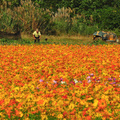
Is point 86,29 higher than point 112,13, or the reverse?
point 112,13

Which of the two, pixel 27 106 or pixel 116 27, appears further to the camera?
pixel 116 27

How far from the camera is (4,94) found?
381 cm

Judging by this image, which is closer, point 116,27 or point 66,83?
point 66,83

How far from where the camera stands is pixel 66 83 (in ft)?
14.2

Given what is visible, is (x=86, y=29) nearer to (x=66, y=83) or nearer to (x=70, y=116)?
(x=66, y=83)

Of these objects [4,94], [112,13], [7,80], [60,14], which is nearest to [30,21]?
[60,14]

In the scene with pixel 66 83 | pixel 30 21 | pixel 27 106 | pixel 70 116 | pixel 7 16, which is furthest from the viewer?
pixel 30 21

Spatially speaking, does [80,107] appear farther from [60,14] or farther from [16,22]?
[60,14]

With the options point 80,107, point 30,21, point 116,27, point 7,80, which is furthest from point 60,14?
point 80,107

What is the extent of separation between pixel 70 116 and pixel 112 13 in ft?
59.2

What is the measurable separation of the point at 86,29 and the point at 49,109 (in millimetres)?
15409

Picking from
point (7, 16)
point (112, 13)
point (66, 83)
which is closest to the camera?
point (66, 83)

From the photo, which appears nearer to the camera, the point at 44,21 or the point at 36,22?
the point at 36,22

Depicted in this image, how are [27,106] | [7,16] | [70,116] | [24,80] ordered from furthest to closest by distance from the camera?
[7,16] < [24,80] < [27,106] < [70,116]
